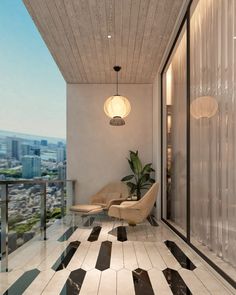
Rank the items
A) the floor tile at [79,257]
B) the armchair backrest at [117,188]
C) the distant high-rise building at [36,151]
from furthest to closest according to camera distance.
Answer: the armchair backrest at [117,188] < the distant high-rise building at [36,151] < the floor tile at [79,257]

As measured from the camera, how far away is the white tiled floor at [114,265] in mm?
2529

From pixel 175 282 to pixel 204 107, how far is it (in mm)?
2021

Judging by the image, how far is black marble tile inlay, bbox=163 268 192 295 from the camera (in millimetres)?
2459

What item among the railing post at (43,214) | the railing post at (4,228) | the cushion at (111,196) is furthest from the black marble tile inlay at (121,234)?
the railing post at (4,228)

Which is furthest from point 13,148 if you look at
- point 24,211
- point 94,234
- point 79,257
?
point 79,257

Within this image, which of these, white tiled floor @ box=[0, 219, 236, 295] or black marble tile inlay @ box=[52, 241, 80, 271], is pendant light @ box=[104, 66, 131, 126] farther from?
black marble tile inlay @ box=[52, 241, 80, 271]

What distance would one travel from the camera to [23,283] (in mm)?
2643

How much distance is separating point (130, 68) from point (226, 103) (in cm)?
369

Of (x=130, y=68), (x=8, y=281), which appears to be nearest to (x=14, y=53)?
(x=130, y=68)

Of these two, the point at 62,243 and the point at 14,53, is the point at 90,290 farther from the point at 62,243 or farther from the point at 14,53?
the point at 14,53

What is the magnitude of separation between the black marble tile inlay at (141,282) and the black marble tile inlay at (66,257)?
84 centimetres

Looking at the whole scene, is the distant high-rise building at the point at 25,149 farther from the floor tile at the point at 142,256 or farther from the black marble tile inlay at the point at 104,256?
the floor tile at the point at 142,256

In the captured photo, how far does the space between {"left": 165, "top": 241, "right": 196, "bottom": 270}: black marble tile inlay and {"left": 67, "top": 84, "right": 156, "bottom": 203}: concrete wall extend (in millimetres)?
3260

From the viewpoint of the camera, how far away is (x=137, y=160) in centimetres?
666
